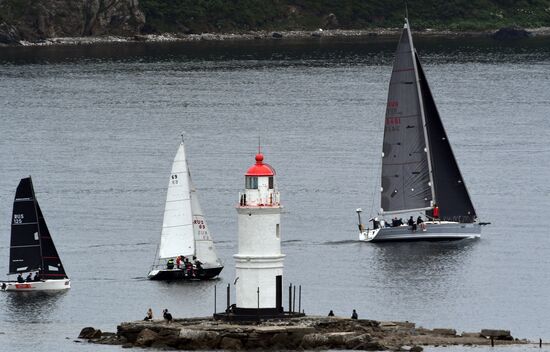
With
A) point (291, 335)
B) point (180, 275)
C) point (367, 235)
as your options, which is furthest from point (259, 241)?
point (367, 235)

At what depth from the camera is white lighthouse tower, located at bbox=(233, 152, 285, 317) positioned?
71.2m

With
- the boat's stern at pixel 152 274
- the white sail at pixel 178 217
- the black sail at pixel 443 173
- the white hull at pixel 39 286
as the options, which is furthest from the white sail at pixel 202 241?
the black sail at pixel 443 173

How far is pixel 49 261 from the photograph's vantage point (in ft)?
311

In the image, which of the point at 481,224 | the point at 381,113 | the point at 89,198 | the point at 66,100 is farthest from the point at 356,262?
the point at 66,100

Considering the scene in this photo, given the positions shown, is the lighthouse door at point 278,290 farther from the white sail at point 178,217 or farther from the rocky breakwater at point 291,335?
the white sail at point 178,217

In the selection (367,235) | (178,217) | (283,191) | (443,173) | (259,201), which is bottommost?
(259,201)

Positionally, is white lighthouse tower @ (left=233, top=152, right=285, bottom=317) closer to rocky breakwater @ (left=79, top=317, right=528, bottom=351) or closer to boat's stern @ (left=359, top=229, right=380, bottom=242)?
rocky breakwater @ (left=79, top=317, right=528, bottom=351)

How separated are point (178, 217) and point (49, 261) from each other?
22.5 feet

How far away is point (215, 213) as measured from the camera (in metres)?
114

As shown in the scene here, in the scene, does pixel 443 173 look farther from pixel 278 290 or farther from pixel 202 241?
pixel 278 290

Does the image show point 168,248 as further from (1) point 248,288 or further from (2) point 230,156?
(2) point 230,156

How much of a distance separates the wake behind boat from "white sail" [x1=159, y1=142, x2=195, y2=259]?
551 cm

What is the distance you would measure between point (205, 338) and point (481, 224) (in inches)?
1553

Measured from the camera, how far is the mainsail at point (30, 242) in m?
94.6
